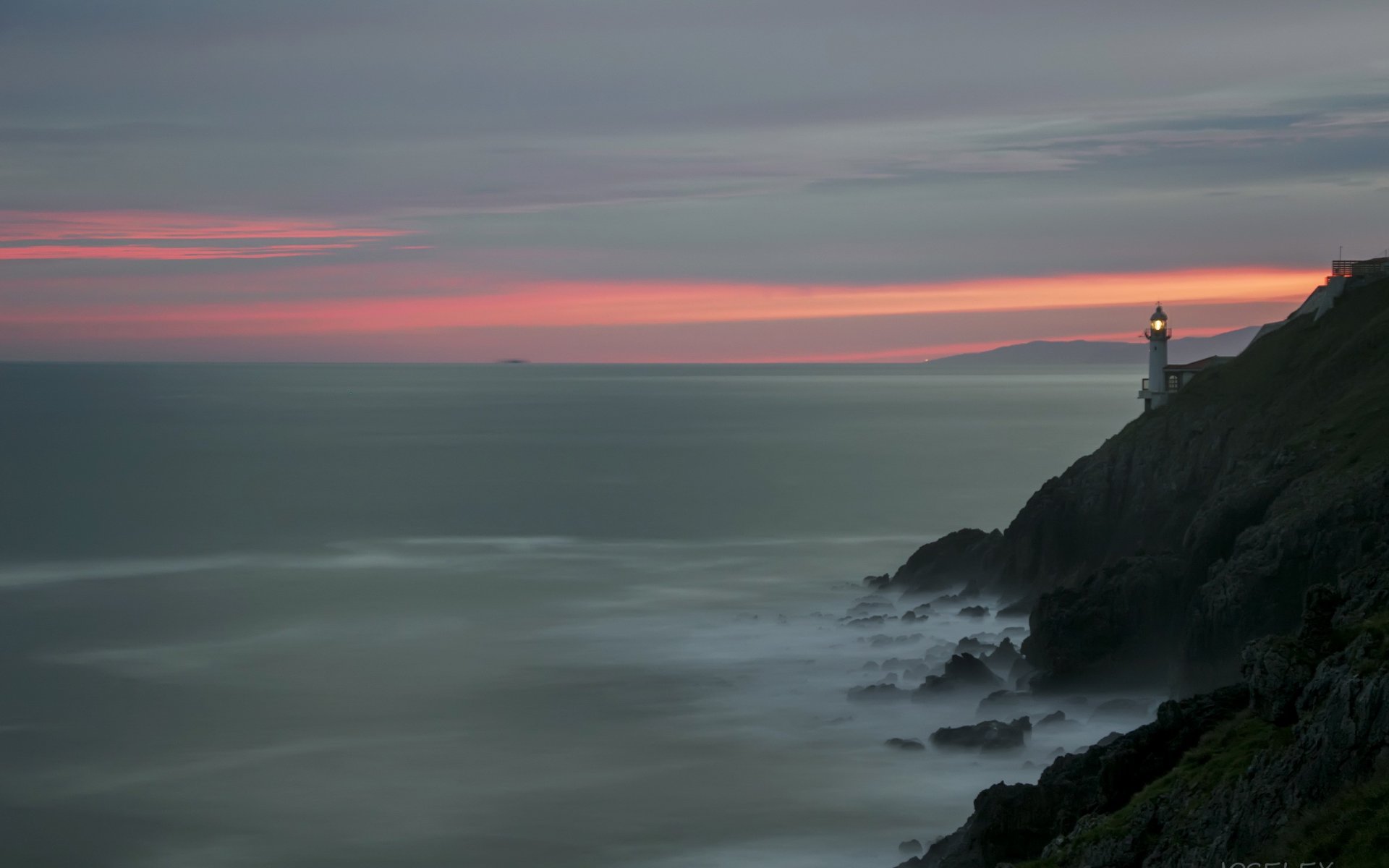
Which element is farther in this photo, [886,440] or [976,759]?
[886,440]

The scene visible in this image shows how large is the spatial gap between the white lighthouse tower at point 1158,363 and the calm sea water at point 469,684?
18354 mm

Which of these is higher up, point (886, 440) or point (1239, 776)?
point (886, 440)

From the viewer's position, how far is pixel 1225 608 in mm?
→ 43312

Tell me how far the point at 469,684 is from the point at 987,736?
2246 cm

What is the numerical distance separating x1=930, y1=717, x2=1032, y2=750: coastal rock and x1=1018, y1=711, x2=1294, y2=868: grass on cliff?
18.6 m

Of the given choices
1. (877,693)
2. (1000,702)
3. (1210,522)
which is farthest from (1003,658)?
(1210,522)

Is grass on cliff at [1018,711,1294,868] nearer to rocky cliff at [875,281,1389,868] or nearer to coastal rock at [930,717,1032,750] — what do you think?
rocky cliff at [875,281,1389,868]

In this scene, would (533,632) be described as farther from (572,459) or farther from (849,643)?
(572,459)

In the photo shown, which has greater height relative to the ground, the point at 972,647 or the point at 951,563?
the point at 951,563

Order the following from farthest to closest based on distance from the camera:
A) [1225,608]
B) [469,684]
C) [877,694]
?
[469,684], [877,694], [1225,608]

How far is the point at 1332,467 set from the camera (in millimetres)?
47562

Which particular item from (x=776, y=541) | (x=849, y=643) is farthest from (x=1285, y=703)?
(x=776, y=541)

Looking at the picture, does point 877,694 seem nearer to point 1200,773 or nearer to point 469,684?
point 469,684

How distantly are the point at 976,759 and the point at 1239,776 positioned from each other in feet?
73.7
